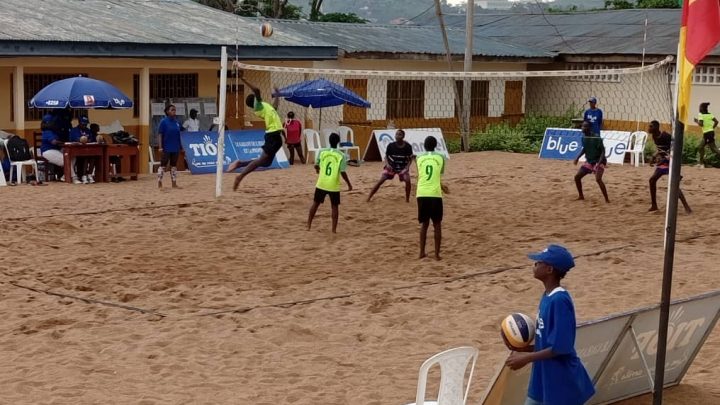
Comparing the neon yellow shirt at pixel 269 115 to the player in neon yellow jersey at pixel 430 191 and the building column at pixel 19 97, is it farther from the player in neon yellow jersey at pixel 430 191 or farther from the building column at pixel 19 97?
the building column at pixel 19 97

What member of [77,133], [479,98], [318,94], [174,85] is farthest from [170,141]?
[479,98]

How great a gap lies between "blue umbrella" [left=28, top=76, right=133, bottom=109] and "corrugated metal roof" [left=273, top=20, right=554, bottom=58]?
726cm

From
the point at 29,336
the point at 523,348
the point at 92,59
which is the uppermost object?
the point at 92,59

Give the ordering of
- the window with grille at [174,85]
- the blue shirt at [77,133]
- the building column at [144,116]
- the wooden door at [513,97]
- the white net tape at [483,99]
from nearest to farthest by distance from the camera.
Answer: the blue shirt at [77,133], the building column at [144,116], the window with grille at [174,85], the white net tape at [483,99], the wooden door at [513,97]

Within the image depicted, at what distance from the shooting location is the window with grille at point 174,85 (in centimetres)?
2139

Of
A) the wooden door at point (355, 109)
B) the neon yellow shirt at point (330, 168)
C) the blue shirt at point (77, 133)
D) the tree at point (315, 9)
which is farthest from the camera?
the tree at point (315, 9)

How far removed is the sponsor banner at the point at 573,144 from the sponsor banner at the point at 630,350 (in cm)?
1500

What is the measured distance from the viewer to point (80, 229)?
527 inches

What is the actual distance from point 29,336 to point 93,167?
9435mm

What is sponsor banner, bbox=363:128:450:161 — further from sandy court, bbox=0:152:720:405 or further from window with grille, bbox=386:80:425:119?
sandy court, bbox=0:152:720:405

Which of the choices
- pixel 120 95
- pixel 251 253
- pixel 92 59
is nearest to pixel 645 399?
pixel 251 253

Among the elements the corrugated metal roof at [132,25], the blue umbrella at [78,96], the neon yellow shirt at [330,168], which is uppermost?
the corrugated metal roof at [132,25]

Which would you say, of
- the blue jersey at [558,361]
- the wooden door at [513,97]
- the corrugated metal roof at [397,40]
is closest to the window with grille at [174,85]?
the corrugated metal roof at [397,40]

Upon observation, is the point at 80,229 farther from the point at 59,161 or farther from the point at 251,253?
the point at 59,161
